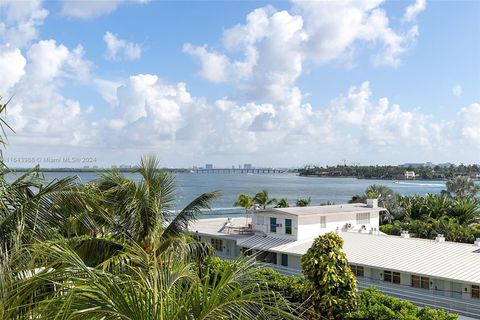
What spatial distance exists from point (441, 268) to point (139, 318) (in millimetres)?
21789

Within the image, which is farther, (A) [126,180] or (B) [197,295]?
(A) [126,180]

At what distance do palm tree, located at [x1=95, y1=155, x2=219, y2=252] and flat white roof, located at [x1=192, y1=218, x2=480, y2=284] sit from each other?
7.06 metres

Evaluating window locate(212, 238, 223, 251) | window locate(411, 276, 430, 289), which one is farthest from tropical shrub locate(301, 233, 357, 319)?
window locate(212, 238, 223, 251)

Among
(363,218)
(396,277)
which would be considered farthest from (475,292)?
(363,218)

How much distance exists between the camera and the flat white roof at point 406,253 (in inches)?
872

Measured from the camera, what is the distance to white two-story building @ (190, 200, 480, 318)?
21.6 metres

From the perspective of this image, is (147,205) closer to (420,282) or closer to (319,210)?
(420,282)

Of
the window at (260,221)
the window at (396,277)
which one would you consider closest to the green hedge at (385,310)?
the window at (396,277)

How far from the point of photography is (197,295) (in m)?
4.21

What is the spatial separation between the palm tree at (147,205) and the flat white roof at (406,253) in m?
7.06

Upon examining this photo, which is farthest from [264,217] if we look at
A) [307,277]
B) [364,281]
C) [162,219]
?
[162,219]

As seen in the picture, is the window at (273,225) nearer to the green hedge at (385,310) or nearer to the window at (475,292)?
the green hedge at (385,310)

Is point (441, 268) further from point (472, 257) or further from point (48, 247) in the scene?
point (48, 247)

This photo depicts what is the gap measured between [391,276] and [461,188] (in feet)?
Answer: 152
